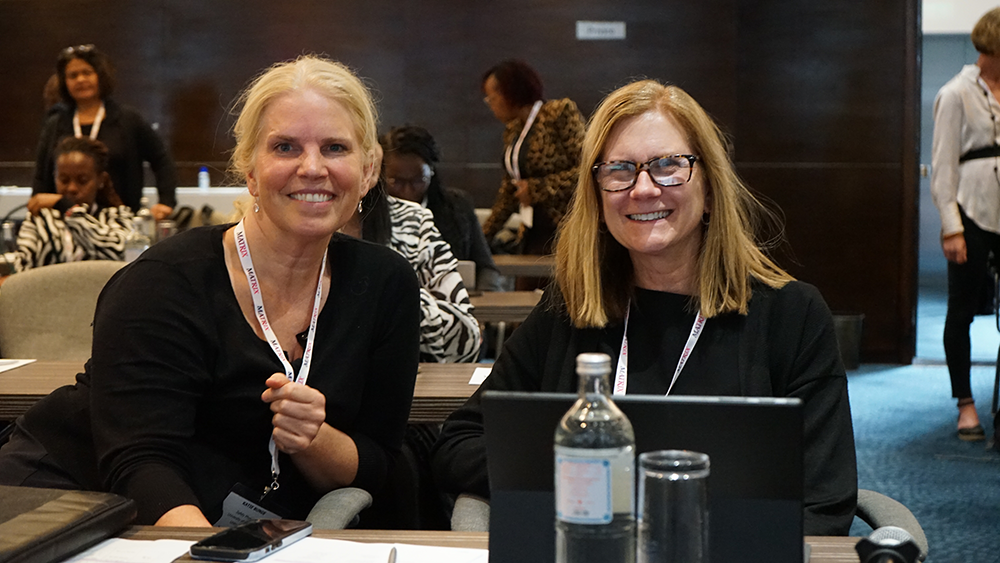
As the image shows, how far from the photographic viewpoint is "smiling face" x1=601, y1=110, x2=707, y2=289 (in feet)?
5.91

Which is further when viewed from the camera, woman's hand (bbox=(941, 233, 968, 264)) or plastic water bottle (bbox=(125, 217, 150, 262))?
woman's hand (bbox=(941, 233, 968, 264))

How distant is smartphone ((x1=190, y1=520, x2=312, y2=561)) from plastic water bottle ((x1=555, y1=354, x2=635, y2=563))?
41cm

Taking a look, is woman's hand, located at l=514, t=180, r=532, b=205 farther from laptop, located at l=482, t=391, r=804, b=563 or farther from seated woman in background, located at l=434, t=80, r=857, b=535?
laptop, located at l=482, t=391, r=804, b=563

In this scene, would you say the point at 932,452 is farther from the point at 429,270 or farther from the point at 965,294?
the point at 429,270

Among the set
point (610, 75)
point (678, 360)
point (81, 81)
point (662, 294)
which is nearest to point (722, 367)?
point (678, 360)

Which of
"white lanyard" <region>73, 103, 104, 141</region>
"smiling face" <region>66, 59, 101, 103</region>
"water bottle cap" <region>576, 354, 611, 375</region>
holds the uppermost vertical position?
"smiling face" <region>66, 59, 101, 103</region>

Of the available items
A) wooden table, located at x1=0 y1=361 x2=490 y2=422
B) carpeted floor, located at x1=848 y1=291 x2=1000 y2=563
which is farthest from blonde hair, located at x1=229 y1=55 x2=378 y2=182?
carpeted floor, located at x1=848 y1=291 x2=1000 y2=563

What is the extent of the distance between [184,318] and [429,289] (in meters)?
1.52

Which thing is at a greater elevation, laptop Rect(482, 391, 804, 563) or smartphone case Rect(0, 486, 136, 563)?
laptop Rect(482, 391, 804, 563)

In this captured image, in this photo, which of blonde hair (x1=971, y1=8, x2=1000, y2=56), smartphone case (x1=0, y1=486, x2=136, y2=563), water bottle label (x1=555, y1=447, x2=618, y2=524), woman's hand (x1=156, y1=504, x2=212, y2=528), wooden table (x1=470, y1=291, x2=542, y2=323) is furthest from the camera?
blonde hair (x1=971, y1=8, x2=1000, y2=56)

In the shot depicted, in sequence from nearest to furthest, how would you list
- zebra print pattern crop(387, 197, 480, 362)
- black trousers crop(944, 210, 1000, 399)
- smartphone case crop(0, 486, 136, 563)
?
smartphone case crop(0, 486, 136, 563)
zebra print pattern crop(387, 197, 480, 362)
black trousers crop(944, 210, 1000, 399)

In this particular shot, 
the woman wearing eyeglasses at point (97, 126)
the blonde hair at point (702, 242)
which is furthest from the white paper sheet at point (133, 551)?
the woman wearing eyeglasses at point (97, 126)

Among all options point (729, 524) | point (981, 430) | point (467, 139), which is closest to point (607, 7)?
point (467, 139)

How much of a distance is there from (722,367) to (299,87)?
2.99 feet
